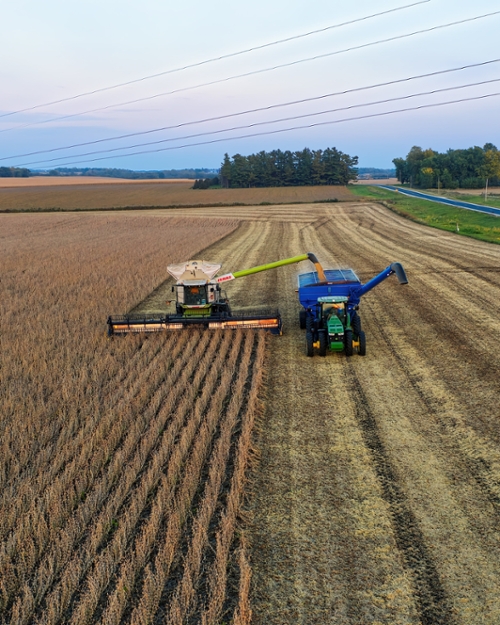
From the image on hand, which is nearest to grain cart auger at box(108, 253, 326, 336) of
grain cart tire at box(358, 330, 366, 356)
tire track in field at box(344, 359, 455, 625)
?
grain cart tire at box(358, 330, 366, 356)

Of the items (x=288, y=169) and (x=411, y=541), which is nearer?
(x=411, y=541)

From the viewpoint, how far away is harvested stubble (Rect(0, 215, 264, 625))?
5.32 meters

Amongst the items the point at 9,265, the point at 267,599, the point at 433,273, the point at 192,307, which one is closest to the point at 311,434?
the point at 267,599

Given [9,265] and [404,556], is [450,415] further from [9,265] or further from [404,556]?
[9,265]

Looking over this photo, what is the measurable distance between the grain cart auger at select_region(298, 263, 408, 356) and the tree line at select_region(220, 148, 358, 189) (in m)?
105

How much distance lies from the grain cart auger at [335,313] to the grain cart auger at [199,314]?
4.33 ft

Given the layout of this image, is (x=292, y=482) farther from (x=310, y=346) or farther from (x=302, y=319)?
(x=302, y=319)

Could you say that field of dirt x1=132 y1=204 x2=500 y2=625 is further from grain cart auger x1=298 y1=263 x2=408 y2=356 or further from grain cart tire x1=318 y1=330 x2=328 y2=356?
grain cart auger x1=298 y1=263 x2=408 y2=356

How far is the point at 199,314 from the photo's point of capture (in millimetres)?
14164

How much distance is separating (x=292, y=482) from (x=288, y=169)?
11417 centimetres

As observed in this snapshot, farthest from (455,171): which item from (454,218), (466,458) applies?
(466,458)

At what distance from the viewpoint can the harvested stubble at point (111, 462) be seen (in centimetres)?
532

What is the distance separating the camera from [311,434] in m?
8.55

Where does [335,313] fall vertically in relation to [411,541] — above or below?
above
